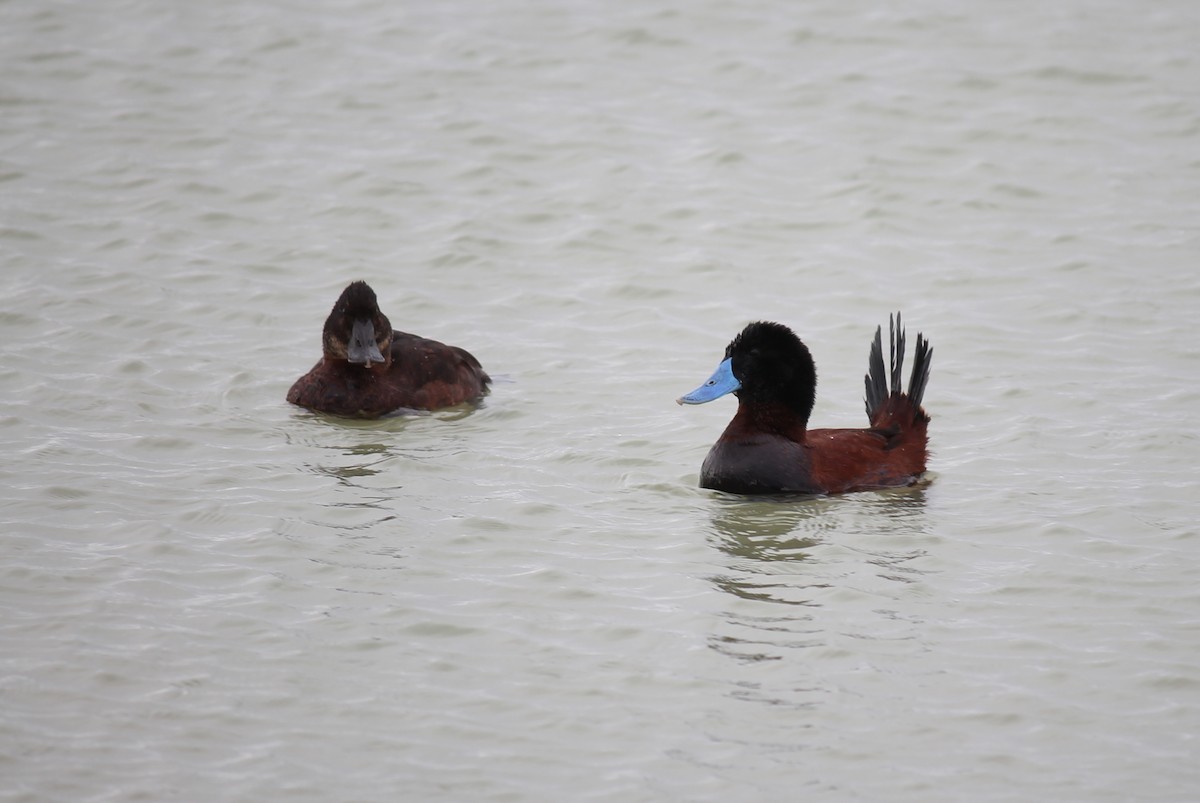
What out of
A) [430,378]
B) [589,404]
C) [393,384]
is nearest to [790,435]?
[589,404]

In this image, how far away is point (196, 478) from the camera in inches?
306

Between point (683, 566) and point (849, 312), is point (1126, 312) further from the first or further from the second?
point (683, 566)

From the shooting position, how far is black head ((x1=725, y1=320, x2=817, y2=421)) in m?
8.05

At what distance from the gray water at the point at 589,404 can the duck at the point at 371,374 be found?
0.67 feet

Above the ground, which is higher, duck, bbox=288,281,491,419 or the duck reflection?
duck, bbox=288,281,491,419

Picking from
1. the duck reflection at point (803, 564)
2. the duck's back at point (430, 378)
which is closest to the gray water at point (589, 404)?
the duck reflection at point (803, 564)

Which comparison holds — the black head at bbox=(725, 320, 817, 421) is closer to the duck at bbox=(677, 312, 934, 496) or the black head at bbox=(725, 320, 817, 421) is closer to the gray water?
the duck at bbox=(677, 312, 934, 496)

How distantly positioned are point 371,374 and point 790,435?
2512 millimetres

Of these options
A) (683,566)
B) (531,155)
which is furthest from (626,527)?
(531,155)

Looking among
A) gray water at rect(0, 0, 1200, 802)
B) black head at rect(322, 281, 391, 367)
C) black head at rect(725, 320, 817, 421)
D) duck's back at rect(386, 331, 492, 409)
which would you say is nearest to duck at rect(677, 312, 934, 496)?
black head at rect(725, 320, 817, 421)

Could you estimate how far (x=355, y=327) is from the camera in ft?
29.5

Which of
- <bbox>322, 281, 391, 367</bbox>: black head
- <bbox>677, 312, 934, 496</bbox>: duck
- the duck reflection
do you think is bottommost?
the duck reflection

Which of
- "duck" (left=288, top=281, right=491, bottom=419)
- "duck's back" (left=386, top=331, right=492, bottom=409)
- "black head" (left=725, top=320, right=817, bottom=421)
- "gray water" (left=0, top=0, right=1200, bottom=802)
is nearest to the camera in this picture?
"gray water" (left=0, top=0, right=1200, bottom=802)

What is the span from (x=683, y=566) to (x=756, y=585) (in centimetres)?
36
